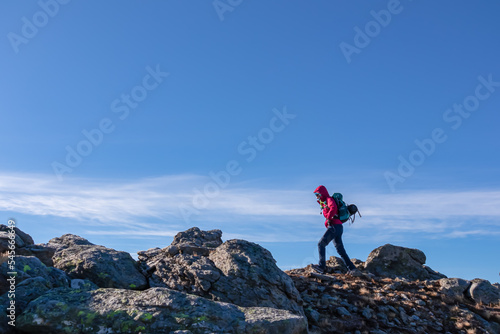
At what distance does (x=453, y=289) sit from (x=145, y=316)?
49.3 feet

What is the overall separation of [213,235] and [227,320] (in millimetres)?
11874

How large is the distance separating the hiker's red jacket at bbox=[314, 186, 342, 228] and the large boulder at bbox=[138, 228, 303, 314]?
6.24m

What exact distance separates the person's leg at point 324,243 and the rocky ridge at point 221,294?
3.11ft

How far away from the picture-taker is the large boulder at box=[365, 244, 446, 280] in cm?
2219

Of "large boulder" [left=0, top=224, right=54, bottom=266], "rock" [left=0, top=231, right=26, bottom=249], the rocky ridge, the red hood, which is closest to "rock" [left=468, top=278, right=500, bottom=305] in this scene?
the rocky ridge

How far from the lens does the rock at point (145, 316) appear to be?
8688mm

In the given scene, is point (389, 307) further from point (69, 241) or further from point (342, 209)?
point (69, 241)

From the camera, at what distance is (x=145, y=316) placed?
885 centimetres

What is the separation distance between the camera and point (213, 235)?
20812 mm

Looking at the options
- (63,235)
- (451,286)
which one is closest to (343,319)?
(451,286)

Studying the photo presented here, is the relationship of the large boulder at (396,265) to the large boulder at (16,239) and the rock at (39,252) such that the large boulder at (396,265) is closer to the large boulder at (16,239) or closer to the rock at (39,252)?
the rock at (39,252)

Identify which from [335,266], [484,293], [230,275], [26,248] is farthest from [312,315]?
[26,248]

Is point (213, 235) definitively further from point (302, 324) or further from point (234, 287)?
point (302, 324)

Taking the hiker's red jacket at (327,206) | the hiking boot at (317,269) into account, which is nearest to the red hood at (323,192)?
the hiker's red jacket at (327,206)
